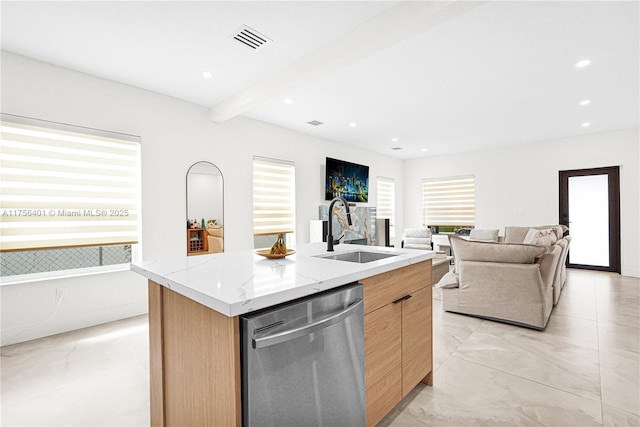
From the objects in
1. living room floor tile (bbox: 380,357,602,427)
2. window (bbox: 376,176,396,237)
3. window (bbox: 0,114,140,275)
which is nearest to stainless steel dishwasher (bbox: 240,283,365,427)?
Answer: living room floor tile (bbox: 380,357,602,427)

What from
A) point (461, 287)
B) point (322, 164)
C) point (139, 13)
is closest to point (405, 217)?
point (322, 164)

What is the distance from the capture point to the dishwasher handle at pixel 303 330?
921 mm

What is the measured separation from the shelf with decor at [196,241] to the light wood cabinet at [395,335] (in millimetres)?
2922

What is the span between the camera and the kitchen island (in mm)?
952

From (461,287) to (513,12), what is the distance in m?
2.46

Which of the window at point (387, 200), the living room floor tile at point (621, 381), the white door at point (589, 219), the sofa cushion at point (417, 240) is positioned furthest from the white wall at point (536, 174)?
the living room floor tile at point (621, 381)

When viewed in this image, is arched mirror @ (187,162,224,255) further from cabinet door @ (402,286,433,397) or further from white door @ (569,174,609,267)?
white door @ (569,174,609,267)

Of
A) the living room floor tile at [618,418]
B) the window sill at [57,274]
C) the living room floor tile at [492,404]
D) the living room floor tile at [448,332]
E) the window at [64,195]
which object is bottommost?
the living room floor tile at [448,332]

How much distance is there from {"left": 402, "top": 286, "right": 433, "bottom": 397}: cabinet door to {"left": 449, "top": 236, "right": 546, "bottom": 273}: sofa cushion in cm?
144

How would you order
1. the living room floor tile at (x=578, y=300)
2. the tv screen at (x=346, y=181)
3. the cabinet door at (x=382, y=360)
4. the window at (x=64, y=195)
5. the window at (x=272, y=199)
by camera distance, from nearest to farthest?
1. the cabinet door at (x=382, y=360)
2. the window at (x=64, y=195)
3. the living room floor tile at (x=578, y=300)
4. the window at (x=272, y=199)
5. the tv screen at (x=346, y=181)

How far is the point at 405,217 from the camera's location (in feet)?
25.5

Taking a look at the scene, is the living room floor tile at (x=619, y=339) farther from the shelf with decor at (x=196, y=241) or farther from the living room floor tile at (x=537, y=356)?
the shelf with decor at (x=196, y=241)

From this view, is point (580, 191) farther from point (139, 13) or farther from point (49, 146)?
point (49, 146)

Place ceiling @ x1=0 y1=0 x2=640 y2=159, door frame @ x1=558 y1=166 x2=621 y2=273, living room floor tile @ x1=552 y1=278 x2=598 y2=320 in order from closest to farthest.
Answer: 1. ceiling @ x1=0 y1=0 x2=640 y2=159
2. living room floor tile @ x1=552 y1=278 x2=598 y2=320
3. door frame @ x1=558 y1=166 x2=621 y2=273
